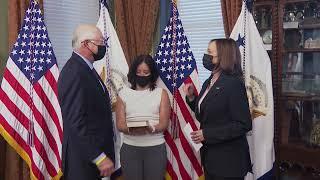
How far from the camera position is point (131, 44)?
4012mm

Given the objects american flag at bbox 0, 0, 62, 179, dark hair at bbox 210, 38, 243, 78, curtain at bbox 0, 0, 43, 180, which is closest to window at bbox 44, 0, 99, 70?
curtain at bbox 0, 0, 43, 180

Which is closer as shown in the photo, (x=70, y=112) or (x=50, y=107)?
(x=70, y=112)

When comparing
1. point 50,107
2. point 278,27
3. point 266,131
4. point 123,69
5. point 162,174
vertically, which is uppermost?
point 278,27

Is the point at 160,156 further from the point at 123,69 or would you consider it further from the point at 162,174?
the point at 123,69

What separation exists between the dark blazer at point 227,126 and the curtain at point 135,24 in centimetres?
177

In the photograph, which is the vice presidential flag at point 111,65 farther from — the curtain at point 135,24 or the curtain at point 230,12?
the curtain at point 230,12

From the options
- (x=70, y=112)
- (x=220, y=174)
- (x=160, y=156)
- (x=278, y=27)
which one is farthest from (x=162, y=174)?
(x=278, y=27)

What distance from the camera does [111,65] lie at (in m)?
3.22

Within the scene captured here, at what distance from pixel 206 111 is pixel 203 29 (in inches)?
67.8

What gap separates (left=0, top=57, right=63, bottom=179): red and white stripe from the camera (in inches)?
112

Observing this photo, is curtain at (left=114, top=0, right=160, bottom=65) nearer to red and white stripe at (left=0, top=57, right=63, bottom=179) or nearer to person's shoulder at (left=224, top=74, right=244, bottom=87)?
red and white stripe at (left=0, top=57, right=63, bottom=179)

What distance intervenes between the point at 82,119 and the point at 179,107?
1.26 m

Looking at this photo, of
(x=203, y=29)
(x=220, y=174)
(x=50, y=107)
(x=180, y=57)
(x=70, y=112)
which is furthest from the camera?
(x=203, y=29)

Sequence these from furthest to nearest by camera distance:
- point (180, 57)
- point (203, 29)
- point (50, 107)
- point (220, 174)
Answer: point (203, 29) → point (180, 57) → point (50, 107) → point (220, 174)
